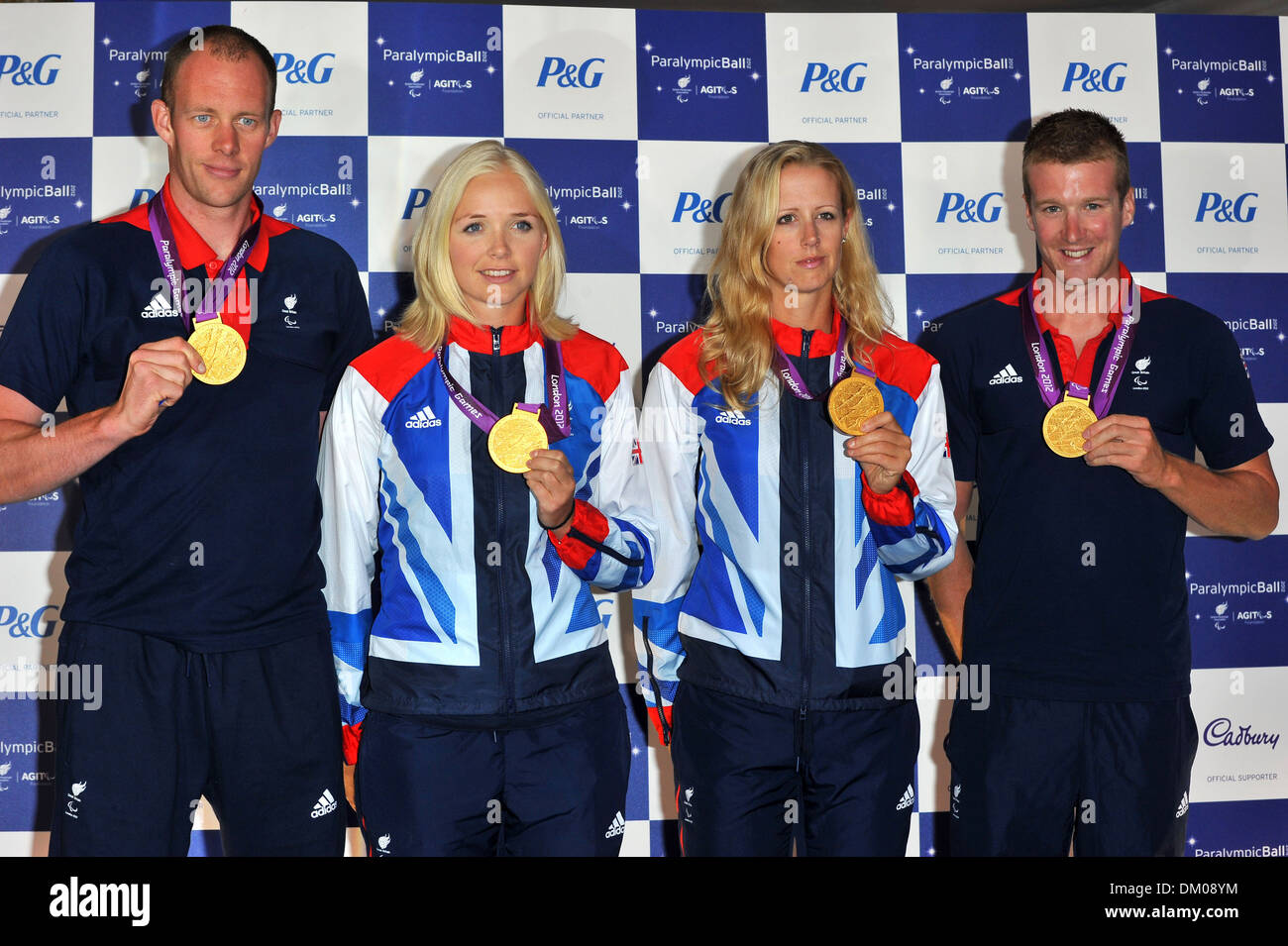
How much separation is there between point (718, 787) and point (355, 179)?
2356mm

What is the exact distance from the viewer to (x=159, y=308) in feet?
8.59

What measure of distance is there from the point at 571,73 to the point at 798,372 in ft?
5.53

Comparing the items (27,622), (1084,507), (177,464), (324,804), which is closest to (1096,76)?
(1084,507)

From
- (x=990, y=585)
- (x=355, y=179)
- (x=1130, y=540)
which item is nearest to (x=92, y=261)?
(x=355, y=179)

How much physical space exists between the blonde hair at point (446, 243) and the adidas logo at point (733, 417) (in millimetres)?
418

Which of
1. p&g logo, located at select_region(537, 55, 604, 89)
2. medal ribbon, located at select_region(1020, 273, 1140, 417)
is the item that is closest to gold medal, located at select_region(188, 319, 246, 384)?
p&g logo, located at select_region(537, 55, 604, 89)

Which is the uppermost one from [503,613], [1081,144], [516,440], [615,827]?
[1081,144]

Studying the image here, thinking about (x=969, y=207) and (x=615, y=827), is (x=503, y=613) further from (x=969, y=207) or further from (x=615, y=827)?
(x=969, y=207)

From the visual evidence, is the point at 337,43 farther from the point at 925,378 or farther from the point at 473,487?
the point at 925,378

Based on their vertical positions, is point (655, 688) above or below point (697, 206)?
below

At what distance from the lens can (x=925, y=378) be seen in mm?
2846

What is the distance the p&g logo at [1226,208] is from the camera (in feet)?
13.3

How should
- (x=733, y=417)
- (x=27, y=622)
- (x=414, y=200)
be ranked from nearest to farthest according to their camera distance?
(x=733, y=417) < (x=27, y=622) < (x=414, y=200)

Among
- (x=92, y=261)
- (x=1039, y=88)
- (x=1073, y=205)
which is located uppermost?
(x=1039, y=88)
